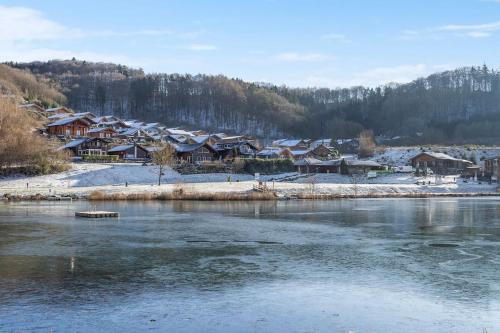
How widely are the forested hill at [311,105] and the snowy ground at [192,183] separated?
41.8 metres

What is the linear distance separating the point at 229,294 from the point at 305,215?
812 inches

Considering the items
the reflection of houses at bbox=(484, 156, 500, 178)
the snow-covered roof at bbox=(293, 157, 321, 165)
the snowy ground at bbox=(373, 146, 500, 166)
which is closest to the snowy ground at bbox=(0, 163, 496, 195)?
the snow-covered roof at bbox=(293, 157, 321, 165)

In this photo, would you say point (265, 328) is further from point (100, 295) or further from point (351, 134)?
point (351, 134)

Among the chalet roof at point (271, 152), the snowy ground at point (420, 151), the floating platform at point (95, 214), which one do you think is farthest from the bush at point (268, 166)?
the floating platform at point (95, 214)

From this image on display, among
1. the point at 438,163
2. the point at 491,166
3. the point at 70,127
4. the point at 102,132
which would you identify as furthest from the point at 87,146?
the point at 491,166

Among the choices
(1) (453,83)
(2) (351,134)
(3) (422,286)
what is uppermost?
(1) (453,83)

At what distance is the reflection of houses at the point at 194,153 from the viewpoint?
237 feet

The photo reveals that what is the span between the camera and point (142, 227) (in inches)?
1065

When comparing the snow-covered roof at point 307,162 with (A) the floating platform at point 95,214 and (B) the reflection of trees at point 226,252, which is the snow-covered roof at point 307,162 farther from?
(A) the floating platform at point 95,214

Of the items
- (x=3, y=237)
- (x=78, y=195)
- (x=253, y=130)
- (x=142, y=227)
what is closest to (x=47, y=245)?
(x=3, y=237)

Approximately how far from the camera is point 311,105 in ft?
453

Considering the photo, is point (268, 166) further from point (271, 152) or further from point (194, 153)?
point (194, 153)

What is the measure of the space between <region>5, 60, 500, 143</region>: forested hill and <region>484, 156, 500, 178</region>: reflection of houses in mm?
28333

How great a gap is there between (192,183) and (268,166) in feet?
46.4
